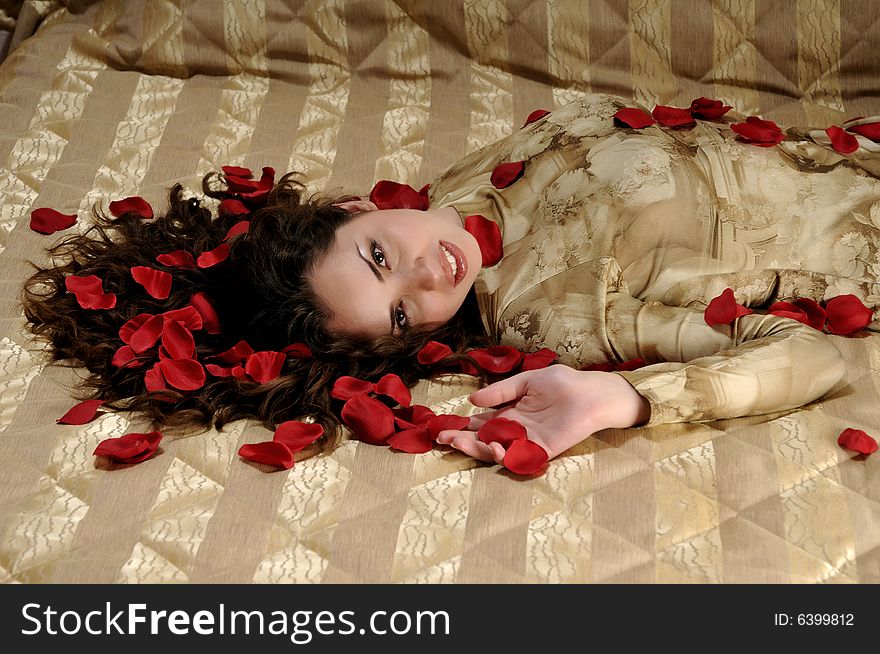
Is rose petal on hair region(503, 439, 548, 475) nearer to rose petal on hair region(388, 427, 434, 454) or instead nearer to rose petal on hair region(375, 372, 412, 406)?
rose petal on hair region(388, 427, 434, 454)

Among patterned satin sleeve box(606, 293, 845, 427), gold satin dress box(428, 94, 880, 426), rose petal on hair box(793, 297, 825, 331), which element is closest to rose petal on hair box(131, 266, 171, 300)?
gold satin dress box(428, 94, 880, 426)

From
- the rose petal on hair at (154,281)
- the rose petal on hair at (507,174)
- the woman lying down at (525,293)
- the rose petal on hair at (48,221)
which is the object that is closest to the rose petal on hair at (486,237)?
the woman lying down at (525,293)

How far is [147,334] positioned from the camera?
1.60 meters

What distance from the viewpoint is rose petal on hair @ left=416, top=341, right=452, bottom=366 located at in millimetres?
1587

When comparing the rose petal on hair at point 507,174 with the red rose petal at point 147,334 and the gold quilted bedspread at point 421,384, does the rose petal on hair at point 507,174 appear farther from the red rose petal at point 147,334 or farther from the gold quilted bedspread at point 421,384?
the red rose petal at point 147,334

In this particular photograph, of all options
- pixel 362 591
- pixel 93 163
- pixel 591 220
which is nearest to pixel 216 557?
pixel 362 591

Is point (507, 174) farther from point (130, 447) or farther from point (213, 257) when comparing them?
point (130, 447)

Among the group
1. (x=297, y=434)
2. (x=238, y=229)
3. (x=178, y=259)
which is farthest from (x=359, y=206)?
(x=297, y=434)

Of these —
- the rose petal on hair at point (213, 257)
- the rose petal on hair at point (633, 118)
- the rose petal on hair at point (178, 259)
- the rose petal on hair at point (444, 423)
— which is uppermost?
the rose petal on hair at point (633, 118)

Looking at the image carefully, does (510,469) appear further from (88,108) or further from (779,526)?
(88,108)

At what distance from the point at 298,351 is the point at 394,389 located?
193 millimetres

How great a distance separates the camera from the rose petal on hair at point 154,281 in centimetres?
171

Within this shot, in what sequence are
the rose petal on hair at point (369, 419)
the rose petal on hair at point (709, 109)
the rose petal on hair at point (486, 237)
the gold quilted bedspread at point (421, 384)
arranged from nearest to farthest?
the gold quilted bedspread at point (421, 384), the rose petal on hair at point (369, 419), the rose petal on hair at point (486, 237), the rose petal on hair at point (709, 109)

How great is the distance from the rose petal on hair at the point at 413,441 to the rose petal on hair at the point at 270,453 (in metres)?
0.15
